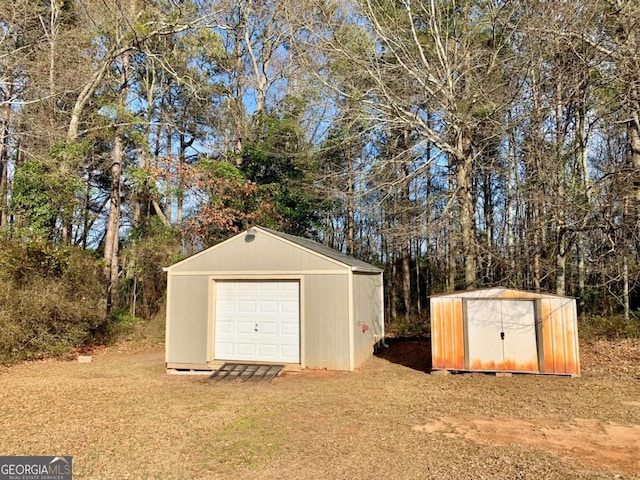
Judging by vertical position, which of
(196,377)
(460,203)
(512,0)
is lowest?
(196,377)

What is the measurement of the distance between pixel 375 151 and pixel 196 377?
40.5 ft

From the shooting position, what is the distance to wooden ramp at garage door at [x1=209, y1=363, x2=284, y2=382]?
7.88 metres

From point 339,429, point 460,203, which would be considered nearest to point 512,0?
point 460,203

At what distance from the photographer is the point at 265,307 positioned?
29.6ft

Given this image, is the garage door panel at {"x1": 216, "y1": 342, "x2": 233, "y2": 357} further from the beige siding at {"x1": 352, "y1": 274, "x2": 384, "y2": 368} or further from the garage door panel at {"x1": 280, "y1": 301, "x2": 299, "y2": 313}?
the beige siding at {"x1": 352, "y1": 274, "x2": 384, "y2": 368}

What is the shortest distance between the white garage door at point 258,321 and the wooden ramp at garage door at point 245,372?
0.77 ft

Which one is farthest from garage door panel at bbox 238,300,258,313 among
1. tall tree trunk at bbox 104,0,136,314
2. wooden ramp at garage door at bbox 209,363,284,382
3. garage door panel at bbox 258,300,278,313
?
tall tree trunk at bbox 104,0,136,314

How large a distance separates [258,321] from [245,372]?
115cm

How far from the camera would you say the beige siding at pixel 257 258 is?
28.7 ft

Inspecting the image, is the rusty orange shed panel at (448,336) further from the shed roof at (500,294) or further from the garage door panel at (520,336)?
the garage door panel at (520,336)

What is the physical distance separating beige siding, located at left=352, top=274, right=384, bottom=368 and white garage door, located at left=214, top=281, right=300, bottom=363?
1.23m

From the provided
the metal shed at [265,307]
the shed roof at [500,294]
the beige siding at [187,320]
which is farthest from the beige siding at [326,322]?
the beige siding at [187,320]

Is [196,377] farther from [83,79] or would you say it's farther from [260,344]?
[83,79]

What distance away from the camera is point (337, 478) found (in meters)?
3.78
